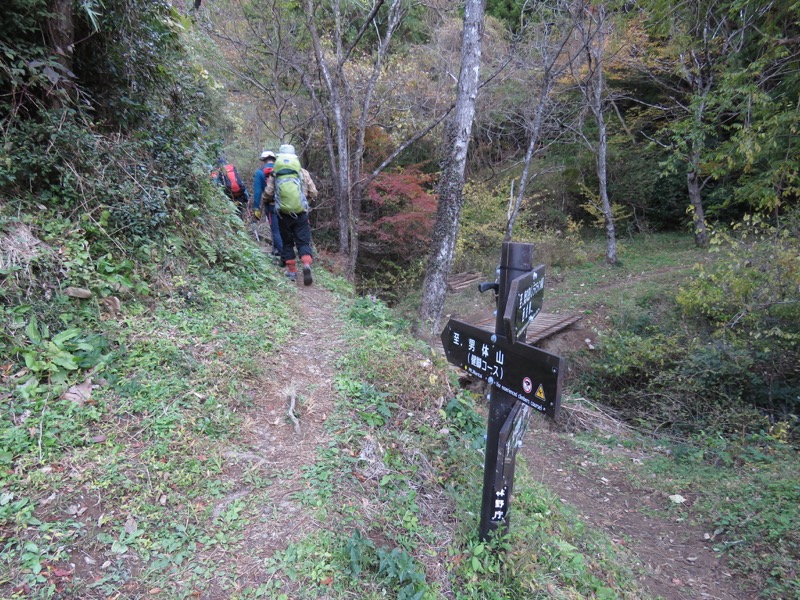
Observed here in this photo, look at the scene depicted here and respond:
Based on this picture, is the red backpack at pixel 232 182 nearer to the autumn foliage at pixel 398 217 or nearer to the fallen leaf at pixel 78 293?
the autumn foliage at pixel 398 217

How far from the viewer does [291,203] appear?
6652 mm

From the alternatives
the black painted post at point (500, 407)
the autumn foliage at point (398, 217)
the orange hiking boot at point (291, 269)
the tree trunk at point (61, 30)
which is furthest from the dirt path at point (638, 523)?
the autumn foliage at point (398, 217)

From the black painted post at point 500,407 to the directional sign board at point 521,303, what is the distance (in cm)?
6

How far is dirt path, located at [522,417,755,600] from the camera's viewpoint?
3771 mm

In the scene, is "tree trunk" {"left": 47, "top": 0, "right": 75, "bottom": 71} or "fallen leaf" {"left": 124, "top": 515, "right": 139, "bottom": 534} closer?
"fallen leaf" {"left": 124, "top": 515, "right": 139, "bottom": 534}

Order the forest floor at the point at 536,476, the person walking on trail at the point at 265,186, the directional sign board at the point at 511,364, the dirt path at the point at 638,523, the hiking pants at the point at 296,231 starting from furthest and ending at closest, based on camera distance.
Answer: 1. the person walking on trail at the point at 265,186
2. the hiking pants at the point at 296,231
3. the dirt path at the point at 638,523
4. the forest floor at the point at 536,476
5. the directional sign board at the point at 511,364

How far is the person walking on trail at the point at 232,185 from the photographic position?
27.0 feet

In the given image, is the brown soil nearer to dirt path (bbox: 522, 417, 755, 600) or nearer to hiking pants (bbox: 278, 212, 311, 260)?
dirt path (bbox: 522, 417, 755, 600)

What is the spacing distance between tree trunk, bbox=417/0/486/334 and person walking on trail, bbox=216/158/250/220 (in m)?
4.13

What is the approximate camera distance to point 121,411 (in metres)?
3.02

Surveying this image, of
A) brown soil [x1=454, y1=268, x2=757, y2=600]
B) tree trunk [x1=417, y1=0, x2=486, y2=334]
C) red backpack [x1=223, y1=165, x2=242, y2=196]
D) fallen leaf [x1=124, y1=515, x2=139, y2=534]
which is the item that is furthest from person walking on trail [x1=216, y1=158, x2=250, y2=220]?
brown soil [x1=454, y1=268, x2=757, y2=600]

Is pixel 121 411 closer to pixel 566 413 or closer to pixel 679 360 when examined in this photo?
pixel 566 413

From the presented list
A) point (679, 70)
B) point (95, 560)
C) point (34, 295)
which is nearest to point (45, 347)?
point (34, 295)

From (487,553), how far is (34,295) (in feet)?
12.4
